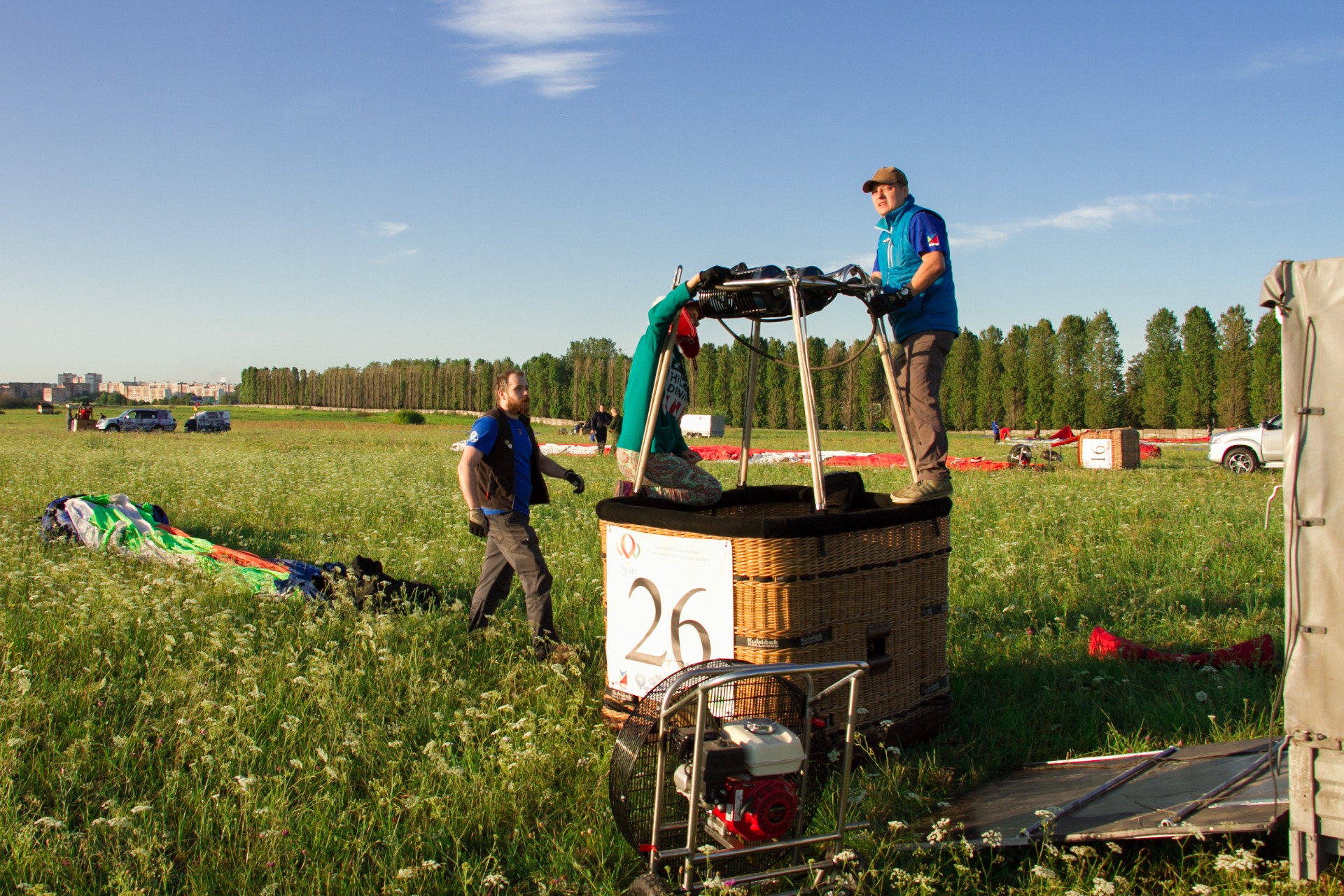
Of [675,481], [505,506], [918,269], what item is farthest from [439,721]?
[918,269]

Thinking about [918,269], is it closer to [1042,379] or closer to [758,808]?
[758,808]

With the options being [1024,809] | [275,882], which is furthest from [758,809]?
[275,882]

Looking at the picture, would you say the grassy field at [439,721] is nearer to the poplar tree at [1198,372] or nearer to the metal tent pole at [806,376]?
the metal tent pole at [806,376]

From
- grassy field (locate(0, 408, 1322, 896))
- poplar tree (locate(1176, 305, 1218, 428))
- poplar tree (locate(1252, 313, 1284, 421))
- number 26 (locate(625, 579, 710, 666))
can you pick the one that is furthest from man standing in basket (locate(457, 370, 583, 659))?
poplar tree (locate(1176, 305, 1218, 428))

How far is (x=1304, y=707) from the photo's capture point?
2.79 meters

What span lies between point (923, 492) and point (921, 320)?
0.89 m

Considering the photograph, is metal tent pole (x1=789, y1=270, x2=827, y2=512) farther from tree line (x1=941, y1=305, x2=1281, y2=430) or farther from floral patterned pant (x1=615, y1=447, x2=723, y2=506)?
tree line (x1=941, y1=305, x2=1281, y2=430)

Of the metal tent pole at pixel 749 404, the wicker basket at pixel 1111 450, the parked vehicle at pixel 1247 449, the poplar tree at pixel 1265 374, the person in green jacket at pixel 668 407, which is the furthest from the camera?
the poplar tree at pixel 1265 374

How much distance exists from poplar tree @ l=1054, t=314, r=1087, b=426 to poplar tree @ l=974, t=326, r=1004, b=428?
12.6ft

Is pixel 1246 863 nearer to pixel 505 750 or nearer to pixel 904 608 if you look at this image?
pixel 904 608

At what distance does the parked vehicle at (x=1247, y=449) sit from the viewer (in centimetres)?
2038

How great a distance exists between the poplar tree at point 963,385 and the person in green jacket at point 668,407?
5972 cm

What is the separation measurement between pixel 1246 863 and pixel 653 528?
236cm

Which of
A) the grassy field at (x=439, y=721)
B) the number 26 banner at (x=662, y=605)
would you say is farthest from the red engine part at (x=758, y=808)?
the number 26 banner at (x=662, y=605)
